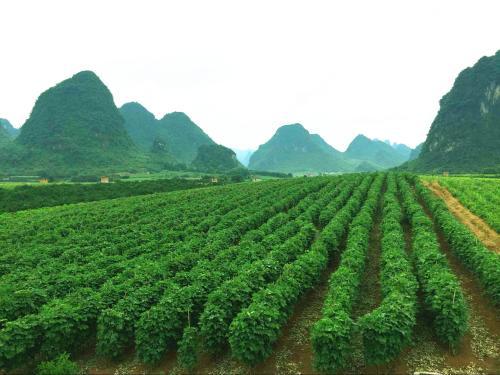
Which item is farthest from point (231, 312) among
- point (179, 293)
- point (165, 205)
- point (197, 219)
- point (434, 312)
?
point (165, 205)

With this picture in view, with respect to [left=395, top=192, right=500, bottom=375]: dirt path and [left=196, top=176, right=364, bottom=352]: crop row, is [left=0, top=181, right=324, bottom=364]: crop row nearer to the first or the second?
[left=196, top=176, right=364, bottom=352]: crop row

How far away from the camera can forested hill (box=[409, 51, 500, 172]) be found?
123 metres

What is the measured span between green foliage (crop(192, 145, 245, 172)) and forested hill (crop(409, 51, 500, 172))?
3529 inches

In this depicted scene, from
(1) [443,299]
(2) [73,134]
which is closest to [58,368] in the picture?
(1) [443,299]

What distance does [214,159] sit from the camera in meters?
170

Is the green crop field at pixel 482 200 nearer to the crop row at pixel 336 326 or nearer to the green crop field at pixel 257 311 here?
the green crop field at pixel 257 311

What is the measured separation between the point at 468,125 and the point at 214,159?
11752 cm

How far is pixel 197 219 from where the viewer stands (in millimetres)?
27906

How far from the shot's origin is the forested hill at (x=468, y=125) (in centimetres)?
12338

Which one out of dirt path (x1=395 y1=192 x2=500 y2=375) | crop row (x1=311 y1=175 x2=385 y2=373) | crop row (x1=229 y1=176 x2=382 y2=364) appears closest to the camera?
crop row (x1=311 y1=175 x2=385 y2=373)

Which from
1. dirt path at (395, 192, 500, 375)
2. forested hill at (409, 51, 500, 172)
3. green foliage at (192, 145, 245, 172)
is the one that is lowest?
dirt path at (395, 192, 500, 375)

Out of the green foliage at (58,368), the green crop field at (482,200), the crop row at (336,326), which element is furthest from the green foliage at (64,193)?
the green crop field at (482,200)

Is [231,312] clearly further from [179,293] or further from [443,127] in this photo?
[443,127]

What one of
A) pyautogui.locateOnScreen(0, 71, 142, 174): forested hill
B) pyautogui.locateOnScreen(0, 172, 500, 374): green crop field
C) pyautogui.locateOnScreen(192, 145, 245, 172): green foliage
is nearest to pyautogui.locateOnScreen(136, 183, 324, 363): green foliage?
pyautogui.locateOnScreen(0, 172, 500, 374): green crop field
